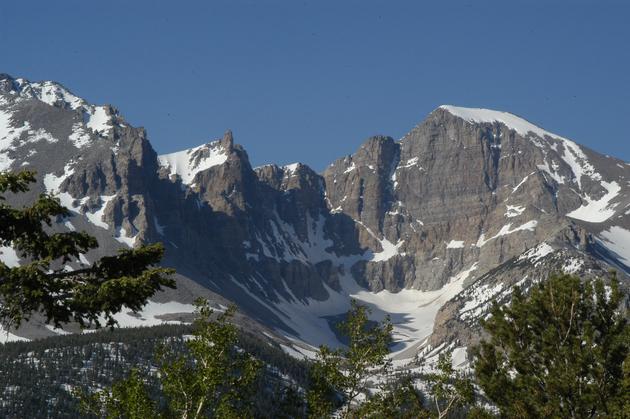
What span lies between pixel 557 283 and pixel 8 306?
23681 millimetres

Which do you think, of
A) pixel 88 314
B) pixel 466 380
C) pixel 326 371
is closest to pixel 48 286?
pixel 88 314

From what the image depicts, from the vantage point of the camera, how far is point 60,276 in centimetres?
2834

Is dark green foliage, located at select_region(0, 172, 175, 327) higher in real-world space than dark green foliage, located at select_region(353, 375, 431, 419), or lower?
higher

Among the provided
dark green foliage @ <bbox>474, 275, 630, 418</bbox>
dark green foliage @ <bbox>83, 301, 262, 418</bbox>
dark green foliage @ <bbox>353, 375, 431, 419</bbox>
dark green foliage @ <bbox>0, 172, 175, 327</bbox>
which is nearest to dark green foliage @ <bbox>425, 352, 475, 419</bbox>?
dark green foliage @ <bbox>353, 375, 431, 419</bbox>

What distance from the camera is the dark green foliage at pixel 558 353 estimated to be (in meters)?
37.7

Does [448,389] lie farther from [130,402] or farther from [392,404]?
[130,402]

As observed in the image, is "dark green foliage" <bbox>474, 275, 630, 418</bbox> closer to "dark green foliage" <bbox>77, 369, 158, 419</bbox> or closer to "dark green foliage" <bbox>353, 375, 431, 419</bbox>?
"dark green foliage" <bbox>353, 375, 431, 419</bbox>

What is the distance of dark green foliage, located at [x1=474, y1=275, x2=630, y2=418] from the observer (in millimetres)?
37719

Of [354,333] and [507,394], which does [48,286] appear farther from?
[507,394]

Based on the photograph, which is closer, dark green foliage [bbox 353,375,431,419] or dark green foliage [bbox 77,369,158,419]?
dark green foliage [bbox 77,369,158,419]

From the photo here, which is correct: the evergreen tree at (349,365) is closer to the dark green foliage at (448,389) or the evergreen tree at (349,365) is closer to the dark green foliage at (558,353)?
the dark green foliage at (448,389)

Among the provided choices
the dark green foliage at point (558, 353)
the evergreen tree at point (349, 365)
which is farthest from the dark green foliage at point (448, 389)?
the evergreen tree at point (349, 365)

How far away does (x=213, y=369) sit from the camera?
3331 cm

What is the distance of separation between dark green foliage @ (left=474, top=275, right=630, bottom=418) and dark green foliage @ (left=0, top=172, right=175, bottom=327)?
58.2 feet
